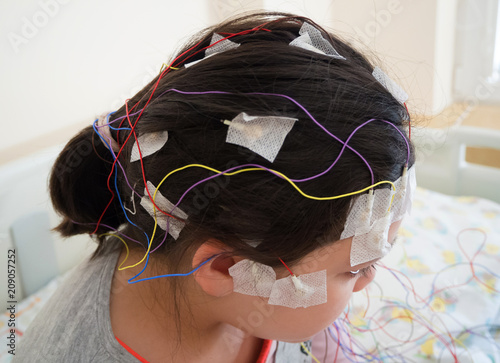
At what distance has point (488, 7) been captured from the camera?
177 centimetres

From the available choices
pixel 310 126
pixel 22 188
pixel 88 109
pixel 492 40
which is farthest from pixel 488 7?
pixel 22 188

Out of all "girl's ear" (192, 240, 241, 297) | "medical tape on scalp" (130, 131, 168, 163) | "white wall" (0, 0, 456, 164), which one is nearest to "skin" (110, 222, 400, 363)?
"girl's ear" (192, 240, 241, 297)

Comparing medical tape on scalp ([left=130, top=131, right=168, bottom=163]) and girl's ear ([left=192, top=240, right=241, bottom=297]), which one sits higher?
medical tape on scalp ([left=130, top=131, right=168, bottom=163])

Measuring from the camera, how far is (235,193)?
0.56 m

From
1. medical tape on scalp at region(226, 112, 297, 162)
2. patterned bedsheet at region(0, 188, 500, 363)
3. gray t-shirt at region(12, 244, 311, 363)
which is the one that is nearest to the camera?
medical tape on scalp at region(226, 112, 297, 162)

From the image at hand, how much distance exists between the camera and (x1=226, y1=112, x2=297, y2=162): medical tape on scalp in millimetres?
531

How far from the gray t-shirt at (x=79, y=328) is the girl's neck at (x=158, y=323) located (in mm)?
17

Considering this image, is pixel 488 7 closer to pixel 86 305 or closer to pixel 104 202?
pixel 104 202

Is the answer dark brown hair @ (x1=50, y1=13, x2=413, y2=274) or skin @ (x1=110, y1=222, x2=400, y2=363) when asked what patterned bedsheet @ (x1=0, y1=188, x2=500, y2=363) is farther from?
dark brown hair @ (x1=50, y1=13, x2=413, y2=274)

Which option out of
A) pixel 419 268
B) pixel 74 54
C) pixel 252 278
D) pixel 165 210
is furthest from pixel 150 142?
pixel 419 268

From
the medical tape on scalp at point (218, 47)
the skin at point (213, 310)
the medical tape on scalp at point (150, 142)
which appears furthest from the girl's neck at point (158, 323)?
the medical tape on scalp at point (218, 47)

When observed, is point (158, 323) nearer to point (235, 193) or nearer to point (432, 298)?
point (235, 193)

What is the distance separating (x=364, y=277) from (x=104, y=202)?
1.41 ft

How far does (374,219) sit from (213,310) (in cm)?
28
